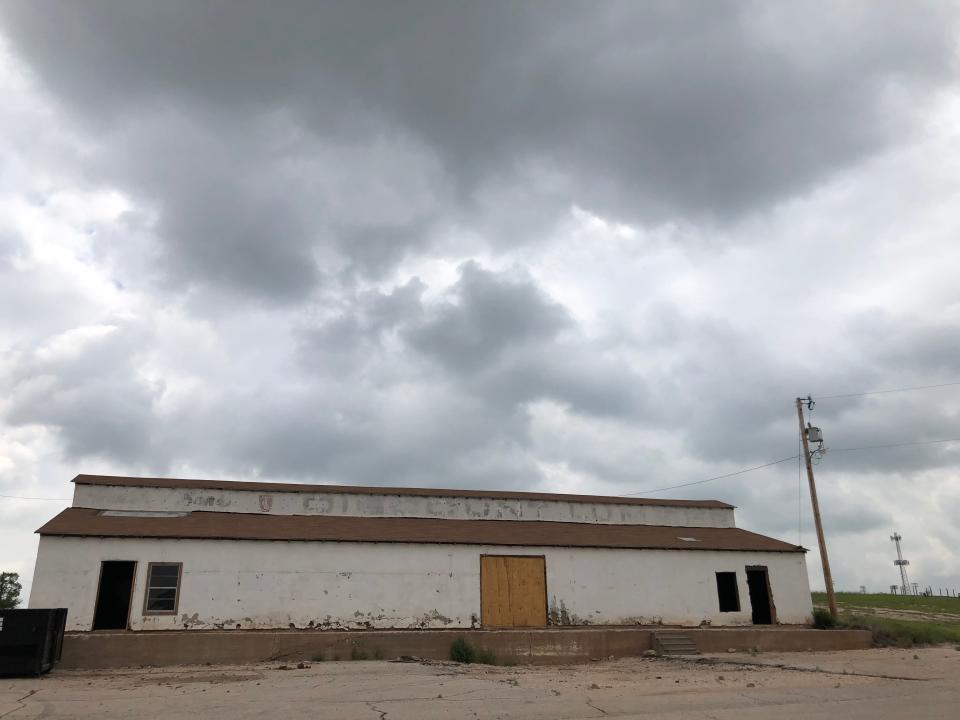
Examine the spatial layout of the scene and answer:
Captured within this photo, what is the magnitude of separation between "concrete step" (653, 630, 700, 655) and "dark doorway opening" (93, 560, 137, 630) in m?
17.6

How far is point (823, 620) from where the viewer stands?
27.0 metres

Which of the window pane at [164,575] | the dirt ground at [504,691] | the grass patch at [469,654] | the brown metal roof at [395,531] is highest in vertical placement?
the brown metal roof at [395,531]

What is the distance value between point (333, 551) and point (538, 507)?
31.9ft

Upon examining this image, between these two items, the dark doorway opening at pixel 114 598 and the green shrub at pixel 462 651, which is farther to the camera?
the dark doorway opening at pixel 114 598

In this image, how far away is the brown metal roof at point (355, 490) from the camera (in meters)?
26.2

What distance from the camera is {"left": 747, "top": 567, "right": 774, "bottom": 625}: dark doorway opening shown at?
27.2 metres

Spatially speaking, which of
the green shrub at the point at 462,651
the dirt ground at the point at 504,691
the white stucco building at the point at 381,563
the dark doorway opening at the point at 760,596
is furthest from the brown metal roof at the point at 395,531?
the dirt ground at the point at 504,691

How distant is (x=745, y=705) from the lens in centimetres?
1287

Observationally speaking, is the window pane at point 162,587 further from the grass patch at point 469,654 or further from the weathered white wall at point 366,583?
the grass patch at point 469,654

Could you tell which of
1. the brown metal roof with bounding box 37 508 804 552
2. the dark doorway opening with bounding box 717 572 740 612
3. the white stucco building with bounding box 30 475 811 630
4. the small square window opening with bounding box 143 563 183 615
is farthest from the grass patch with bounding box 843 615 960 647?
the small square window opening with bounding box 143 563 183 615

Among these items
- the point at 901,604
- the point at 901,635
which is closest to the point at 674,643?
the point at 901,635

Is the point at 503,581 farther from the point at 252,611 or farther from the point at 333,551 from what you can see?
the point at 252,611

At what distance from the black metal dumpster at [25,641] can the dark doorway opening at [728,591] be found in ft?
70.8

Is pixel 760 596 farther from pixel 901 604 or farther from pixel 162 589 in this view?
pixel 901 604
